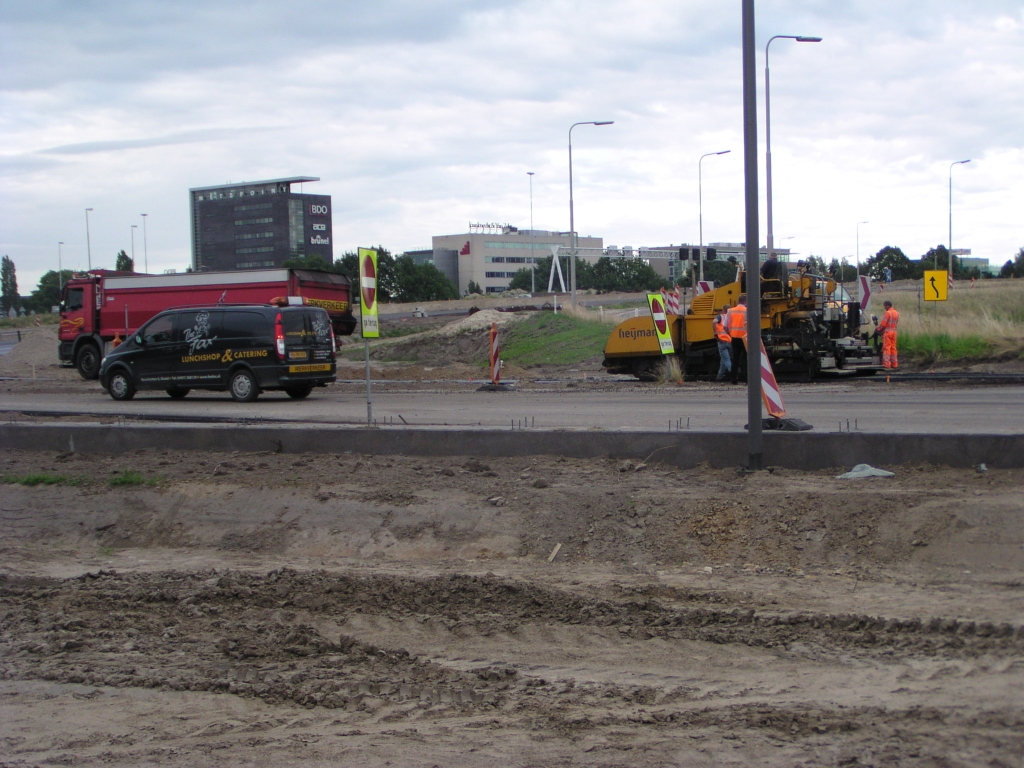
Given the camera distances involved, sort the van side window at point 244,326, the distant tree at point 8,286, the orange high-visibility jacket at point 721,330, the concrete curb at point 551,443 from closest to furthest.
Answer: the concrete curb at point 551,443 → the van side window at point 244,326 → the orange high-visibility jacket at point 721,330 → the distant tree at point 8,286

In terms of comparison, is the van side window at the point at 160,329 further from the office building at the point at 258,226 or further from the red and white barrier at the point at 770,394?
the office building at the point at 258,226

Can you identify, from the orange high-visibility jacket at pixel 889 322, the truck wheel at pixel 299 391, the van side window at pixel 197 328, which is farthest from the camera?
the orange high-visibility jacket at pixel 889 322

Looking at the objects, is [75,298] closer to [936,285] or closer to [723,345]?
[723,345]

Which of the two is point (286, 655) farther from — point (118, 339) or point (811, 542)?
point (118, 339)

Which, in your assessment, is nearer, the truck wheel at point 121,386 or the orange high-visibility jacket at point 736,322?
the truck wheel at point 121,386

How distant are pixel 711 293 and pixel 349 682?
1801cm

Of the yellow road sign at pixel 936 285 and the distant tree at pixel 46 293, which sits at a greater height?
the distant tree at pixel 46 293

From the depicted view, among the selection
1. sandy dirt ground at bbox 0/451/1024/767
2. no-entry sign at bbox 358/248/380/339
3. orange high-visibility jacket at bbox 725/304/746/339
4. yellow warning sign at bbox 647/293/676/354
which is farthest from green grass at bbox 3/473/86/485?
yellow warning sign at bbox 647/293/676/354

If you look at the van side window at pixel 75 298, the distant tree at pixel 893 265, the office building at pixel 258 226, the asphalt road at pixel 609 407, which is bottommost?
the asphalt road at pixel 609 407

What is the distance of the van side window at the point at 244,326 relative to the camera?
17.5 metres

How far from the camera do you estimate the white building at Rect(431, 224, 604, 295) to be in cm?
14775

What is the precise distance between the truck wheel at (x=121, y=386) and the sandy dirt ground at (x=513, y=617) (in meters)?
9.94

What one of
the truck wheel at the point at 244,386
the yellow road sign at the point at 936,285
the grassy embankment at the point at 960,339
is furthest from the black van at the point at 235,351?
the grassy embankment at the point at 960,339

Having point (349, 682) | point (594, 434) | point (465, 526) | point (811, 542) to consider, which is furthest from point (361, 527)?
point (811, 542)
